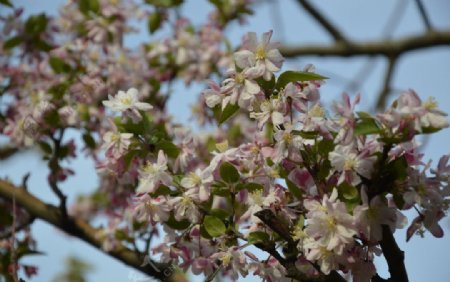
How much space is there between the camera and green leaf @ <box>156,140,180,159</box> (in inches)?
58.7

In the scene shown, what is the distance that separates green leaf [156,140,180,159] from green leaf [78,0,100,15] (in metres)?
1.39

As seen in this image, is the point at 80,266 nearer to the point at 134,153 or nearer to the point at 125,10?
the point at 125,10

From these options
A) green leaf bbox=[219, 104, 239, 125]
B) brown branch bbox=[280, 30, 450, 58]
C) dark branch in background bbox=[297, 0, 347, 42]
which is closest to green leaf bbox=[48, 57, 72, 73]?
green leaf bbox=[219, 104, 239, 125]

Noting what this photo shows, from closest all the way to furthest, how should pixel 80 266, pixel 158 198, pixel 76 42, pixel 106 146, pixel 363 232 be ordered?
pixel 363 232 → pixel 158 198 → pixel 106 146 → pixel 76 42 → pixel 80 266

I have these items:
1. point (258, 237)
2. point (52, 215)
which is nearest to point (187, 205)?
point (258, 237)

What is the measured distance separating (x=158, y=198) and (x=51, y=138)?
97cm

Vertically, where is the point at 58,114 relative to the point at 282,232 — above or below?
below

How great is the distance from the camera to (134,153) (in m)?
1.48

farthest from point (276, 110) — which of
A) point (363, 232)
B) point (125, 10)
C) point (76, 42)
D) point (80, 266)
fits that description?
point (80, 266)

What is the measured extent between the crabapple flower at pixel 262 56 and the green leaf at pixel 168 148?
0.33 m

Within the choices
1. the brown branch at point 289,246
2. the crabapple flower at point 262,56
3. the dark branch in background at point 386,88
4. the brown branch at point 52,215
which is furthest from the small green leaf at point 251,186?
the dark branch in background at point 386,88

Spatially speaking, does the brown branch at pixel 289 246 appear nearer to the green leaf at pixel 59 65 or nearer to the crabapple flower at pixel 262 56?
the crabapple flower at pixel 262 56

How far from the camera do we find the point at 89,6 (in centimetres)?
272

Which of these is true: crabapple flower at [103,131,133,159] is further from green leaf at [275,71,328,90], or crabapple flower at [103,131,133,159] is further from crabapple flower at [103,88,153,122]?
green leaf at [275,71,328,90]
